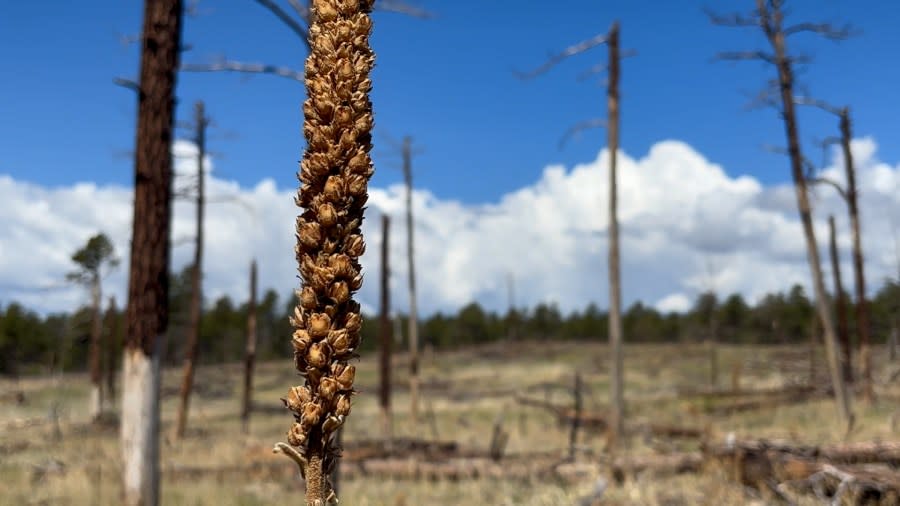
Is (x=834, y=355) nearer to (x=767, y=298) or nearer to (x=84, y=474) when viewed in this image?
(x=84, y=474)

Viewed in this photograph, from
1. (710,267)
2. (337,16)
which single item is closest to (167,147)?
(337,16)

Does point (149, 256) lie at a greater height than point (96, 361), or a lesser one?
greater

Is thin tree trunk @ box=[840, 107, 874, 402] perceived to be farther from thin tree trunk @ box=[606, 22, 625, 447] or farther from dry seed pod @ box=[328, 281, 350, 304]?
dry seed pod @ box=[328, 281, 350, 304]

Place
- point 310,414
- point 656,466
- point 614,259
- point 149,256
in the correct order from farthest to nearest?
point 614,259 < point 656,466 < point 149,256 < point 310,414

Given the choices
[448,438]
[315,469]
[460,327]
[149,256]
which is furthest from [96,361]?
[460,327]

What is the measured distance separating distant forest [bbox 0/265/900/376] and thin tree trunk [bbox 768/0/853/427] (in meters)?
15.6

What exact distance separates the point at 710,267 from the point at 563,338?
280ft

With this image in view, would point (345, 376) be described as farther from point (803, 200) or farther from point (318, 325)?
point (803, 200)

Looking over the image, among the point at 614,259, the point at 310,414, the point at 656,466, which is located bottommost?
the point at 656,466

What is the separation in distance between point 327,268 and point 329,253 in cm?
3

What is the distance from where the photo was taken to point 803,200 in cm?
1900

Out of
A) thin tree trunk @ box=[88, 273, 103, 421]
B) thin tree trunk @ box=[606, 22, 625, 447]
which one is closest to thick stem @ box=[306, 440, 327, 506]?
thin tree trunk @ box=[606, 22, 625, 447]

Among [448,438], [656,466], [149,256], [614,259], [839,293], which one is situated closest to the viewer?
[149,256]

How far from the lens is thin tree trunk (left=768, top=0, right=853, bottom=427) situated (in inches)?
744
